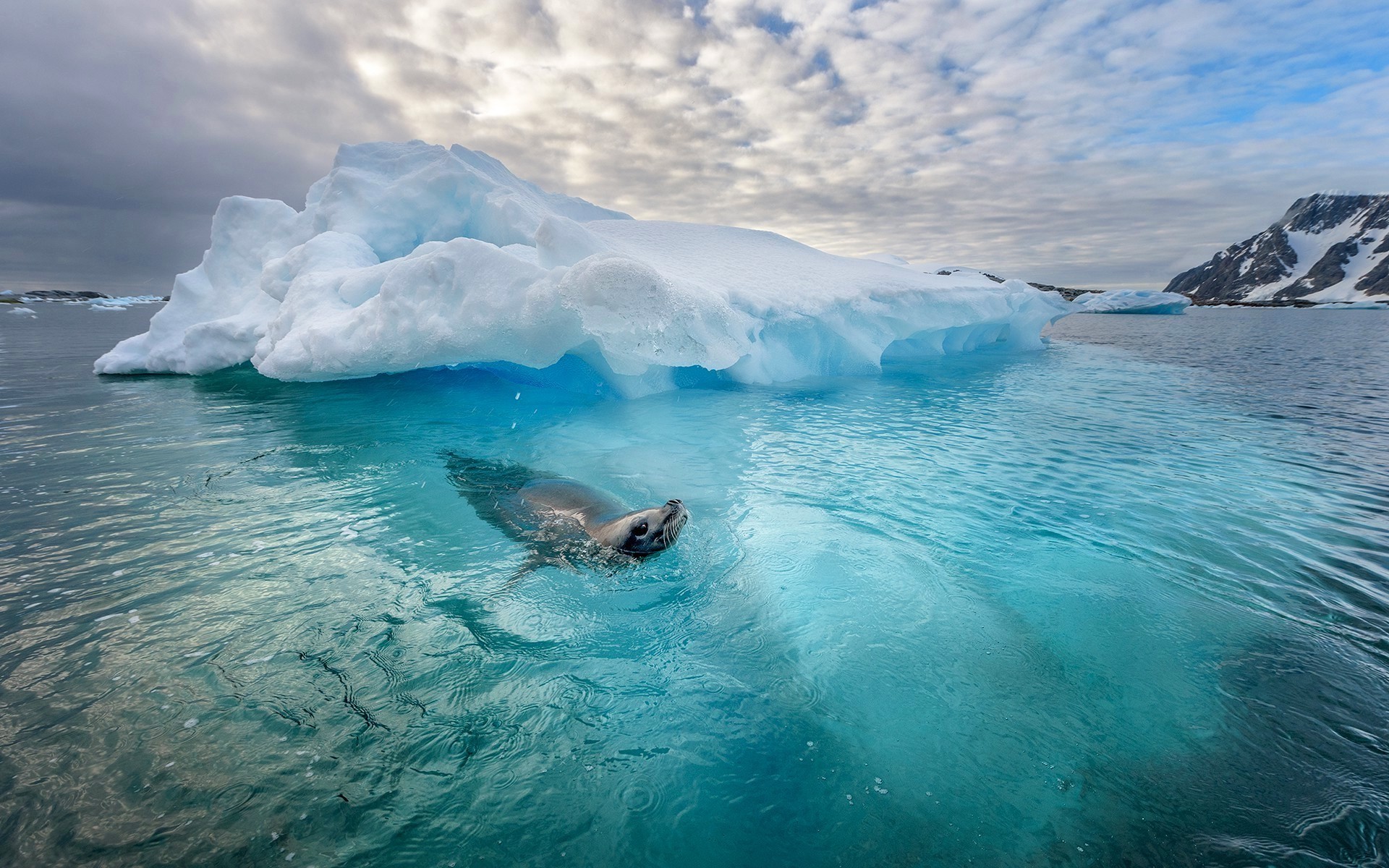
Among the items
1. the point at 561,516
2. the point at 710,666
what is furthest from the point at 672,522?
the point at 710,666

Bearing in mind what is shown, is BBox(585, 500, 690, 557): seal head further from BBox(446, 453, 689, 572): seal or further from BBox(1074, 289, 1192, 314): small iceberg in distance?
BBox(1074, 289, 1192, 314): small iceberg in distance

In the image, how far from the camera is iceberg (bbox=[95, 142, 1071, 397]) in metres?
8.10

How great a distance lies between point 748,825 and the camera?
2.12 m

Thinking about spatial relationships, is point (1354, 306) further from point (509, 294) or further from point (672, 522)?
point (672, 522)

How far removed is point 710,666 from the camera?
3.00 meters

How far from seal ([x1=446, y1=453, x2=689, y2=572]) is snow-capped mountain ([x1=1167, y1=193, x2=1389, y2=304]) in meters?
124

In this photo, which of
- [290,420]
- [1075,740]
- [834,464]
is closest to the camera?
[1075,740]

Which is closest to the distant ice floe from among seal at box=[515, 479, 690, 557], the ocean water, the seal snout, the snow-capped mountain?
the snow-capped mountain

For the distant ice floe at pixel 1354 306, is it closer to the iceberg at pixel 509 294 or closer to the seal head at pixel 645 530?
the iceberg at pixel 509 294

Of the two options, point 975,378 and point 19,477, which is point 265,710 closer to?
point 19,477

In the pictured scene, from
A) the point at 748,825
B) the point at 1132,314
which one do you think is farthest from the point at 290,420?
the point at 1132,314

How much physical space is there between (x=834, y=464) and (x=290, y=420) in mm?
7994

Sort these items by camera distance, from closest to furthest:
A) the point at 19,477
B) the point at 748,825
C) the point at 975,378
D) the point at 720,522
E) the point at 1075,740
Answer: the point at 748,825 → the point at 1075,740 → the point at 720,522 → the point at 19,477 → the point at 975,378

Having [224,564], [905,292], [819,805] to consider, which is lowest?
[819,805]
